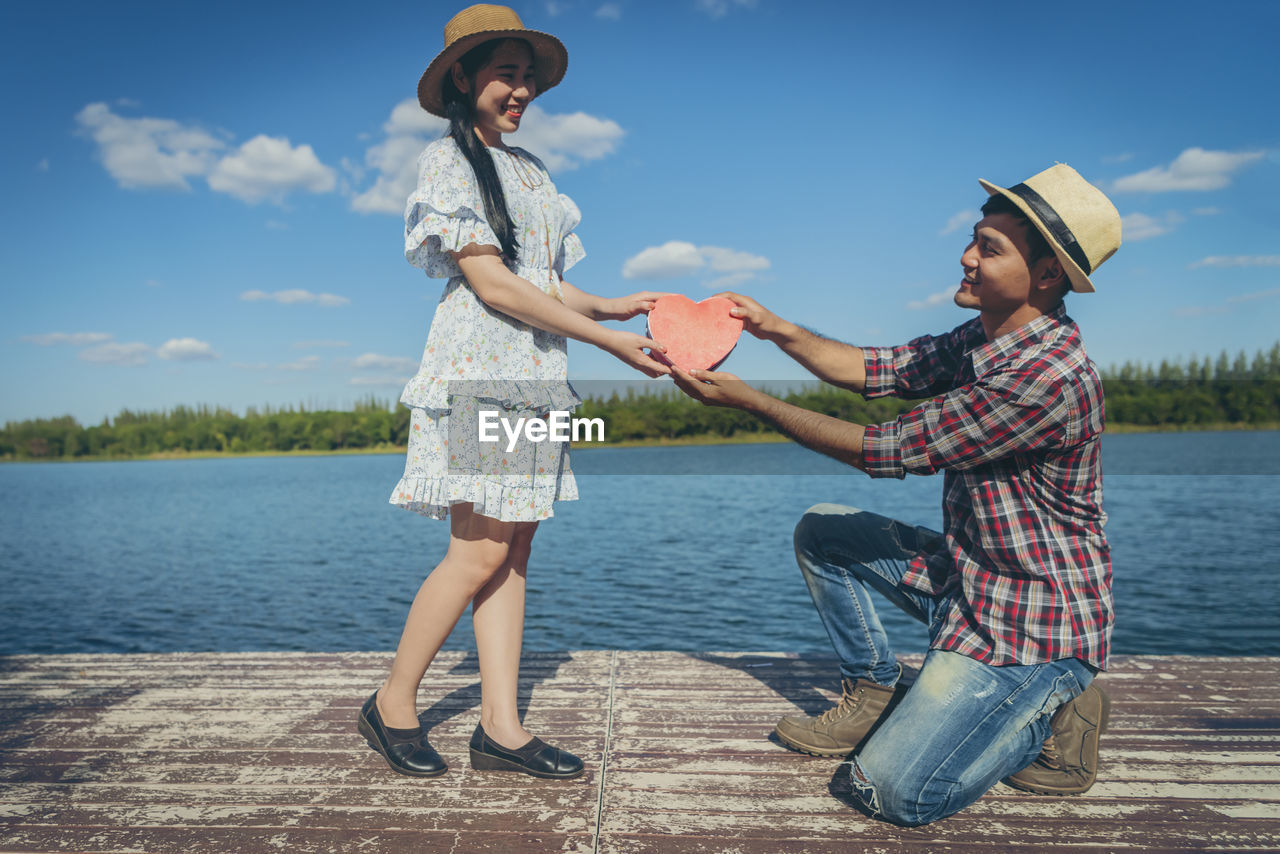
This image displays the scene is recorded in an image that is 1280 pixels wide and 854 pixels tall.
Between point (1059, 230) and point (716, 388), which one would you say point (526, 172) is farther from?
point (1059, 230)

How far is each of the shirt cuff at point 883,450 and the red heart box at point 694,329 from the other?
22.7 inches

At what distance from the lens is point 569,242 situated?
258 cm

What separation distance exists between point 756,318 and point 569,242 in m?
0.70

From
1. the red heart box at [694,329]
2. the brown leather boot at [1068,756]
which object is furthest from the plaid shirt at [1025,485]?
the red heart box at [694,329]

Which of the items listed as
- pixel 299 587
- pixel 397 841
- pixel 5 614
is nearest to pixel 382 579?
pixel 299 587

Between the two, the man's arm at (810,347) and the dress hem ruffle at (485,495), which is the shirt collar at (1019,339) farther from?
the dress hem ruffle at (485,495)

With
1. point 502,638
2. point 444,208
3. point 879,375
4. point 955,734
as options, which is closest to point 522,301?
point 444,208

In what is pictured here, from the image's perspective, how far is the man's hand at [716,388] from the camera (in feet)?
7.67

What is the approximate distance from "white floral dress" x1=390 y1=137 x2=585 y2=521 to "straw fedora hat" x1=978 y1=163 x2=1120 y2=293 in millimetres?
1401

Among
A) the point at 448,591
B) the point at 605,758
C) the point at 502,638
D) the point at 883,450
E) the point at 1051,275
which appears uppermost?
the point at 1051,275

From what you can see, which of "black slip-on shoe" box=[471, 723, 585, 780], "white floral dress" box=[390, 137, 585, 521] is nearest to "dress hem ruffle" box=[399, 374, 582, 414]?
"white floral dress" box=[390, 137, 585, 521]

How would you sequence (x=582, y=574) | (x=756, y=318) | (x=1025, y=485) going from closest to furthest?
(x=1025, y=485)
(x=756, y=318)
(x=582, y=574)

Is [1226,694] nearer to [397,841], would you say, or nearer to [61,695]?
[397,841]

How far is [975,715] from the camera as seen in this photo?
2061 mm
